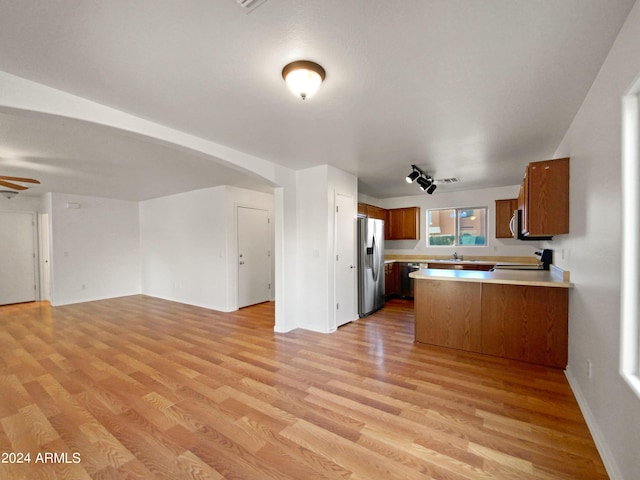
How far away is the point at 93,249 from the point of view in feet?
21.3

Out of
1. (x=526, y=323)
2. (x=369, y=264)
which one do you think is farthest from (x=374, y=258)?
(x=526, y=323)

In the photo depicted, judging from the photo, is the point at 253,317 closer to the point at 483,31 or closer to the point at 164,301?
the point at 164,301

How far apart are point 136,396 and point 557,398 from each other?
366cm

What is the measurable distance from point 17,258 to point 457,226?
33.7 ft

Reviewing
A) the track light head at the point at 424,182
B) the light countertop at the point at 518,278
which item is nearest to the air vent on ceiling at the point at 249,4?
the light countertop at the point at 518,278

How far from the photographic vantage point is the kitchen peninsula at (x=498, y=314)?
2877 millimetres

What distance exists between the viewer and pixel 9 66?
1.72 metres

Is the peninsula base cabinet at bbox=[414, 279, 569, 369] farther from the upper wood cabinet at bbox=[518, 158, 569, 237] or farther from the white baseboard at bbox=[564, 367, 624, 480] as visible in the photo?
the upper wood cabinet at bbox=[518, 158, 569, 237]

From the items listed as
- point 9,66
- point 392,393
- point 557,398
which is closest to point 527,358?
point 557,398

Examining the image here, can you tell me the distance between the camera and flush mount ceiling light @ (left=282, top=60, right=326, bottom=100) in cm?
173

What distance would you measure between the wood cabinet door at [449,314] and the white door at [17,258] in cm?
865

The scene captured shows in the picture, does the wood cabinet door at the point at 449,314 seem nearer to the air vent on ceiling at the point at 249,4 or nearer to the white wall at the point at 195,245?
the air vent on ceiling at the point at 249,4

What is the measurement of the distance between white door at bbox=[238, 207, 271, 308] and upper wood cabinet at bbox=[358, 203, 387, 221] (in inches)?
87.6

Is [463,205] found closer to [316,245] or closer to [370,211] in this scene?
[370,211]
